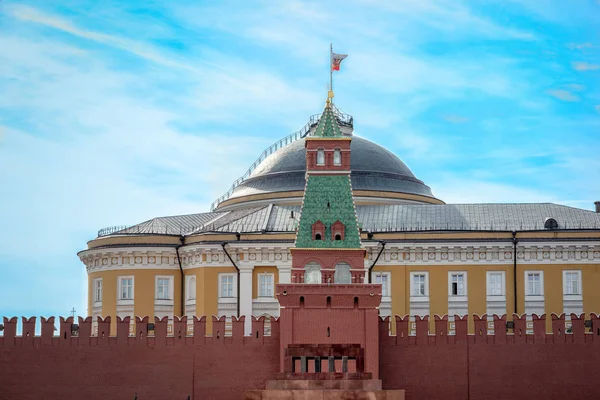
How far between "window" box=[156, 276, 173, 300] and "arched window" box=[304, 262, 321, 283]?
50.7ft

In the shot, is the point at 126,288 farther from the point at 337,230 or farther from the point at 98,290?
the point at 337,230

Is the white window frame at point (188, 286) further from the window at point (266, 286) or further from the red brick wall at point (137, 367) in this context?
the red brick wall at point (137, 367)

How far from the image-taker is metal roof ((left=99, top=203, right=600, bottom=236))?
69.5 metres

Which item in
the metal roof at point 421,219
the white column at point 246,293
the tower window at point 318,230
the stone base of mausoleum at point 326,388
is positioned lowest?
the stone base of mausoleum at point 326,388

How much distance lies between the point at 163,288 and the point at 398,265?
12113 millimetres

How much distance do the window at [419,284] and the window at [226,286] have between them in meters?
9.11

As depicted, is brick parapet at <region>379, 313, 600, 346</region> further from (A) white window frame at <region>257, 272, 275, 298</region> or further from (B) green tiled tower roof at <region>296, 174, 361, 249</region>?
(A) white window frame at <region>257, 272, 275, 298</region>

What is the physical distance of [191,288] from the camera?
227 ft

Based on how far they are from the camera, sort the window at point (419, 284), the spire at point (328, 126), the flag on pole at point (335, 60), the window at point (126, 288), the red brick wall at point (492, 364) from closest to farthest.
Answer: the red brick wall at point (492, 364) → the spire at point (328, 126) → the flag on pole at point (335, 60) → the window at point (419, 284) → the window at point (126, 288)

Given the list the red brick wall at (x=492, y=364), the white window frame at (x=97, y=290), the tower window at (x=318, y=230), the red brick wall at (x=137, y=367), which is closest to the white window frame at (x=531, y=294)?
the red brick wall at (x=492, y=364)

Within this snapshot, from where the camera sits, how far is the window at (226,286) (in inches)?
2667

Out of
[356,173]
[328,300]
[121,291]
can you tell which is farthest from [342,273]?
[356,173]

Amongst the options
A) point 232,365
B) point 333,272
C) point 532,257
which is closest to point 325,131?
point 333,272

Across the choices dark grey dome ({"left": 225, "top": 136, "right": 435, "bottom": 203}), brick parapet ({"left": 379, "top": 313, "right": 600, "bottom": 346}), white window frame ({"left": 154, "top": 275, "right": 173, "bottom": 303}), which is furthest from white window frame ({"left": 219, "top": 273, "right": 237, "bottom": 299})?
brick parapet ({"left": 379, "top": 313, "right": 600, "bottom": 346})
